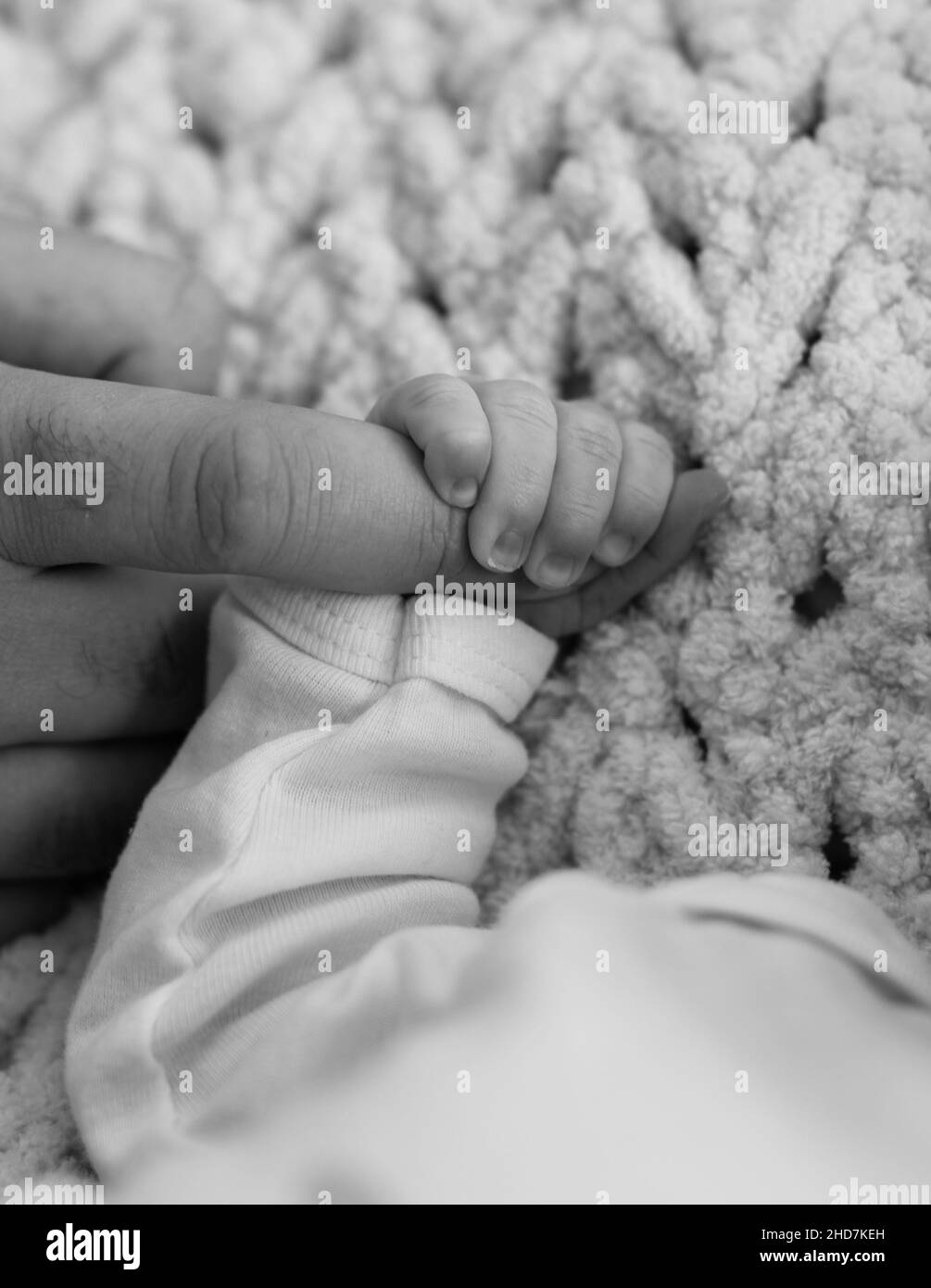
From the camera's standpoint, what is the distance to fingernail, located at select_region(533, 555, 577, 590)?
0.74m

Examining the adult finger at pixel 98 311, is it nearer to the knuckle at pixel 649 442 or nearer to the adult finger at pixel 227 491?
the adult finger at pixel 227 491

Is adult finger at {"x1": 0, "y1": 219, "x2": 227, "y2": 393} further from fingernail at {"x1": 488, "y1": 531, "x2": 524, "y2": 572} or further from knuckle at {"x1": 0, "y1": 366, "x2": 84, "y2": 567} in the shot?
fingernail at {"x1": 488, "y1": 531, "x2": 524, "y2": 572}

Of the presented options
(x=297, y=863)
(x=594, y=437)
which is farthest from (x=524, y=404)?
(x=297, y=863)

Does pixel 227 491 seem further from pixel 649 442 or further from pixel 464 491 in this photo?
pixel 649 442

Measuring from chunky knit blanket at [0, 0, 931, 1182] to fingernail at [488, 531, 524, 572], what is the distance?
0.37 ft

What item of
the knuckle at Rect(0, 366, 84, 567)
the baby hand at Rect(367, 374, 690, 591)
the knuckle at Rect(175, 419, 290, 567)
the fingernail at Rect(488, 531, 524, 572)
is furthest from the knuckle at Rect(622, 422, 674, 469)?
the knuckle at Rect(0, 366, 84, 567)

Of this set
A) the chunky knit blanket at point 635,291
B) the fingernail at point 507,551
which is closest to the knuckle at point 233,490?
the fingernail at point 507,551

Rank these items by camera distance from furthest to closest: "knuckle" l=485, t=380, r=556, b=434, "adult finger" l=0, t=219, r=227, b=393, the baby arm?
"adult finger" l=0, t=219, r=227, b=393, "knuckle" l=485, t=380, r=556, b=434, the baby arm

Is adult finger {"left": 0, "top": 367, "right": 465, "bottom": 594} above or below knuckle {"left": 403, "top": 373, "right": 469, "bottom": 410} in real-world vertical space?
below

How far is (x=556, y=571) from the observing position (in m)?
0.74

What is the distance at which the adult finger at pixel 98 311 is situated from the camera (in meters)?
0.93

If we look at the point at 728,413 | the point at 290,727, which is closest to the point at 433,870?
the point at 290,727

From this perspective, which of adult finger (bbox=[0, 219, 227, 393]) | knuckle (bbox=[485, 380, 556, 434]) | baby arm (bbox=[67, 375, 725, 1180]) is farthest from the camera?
adult finger (bbox=[0, 219, 227, 393])

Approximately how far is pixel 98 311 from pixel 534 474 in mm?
425
